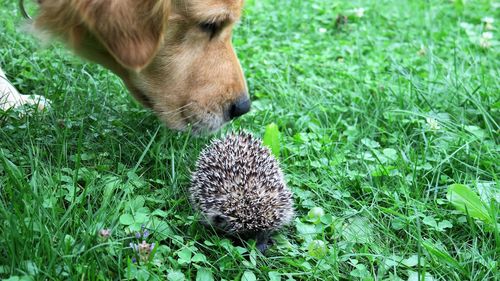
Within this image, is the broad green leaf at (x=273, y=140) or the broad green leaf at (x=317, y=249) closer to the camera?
the broad green leaf at (x=317, y=249)

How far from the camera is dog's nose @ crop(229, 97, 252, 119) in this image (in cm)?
330

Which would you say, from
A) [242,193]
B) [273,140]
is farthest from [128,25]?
[273,140]

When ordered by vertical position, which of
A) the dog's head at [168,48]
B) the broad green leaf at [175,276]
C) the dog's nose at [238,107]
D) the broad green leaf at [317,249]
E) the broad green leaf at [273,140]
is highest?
the dog's head at [168,48]

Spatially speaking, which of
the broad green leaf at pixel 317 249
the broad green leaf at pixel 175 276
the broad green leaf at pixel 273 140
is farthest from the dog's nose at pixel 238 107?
the broad green leaf at pixel 175 276

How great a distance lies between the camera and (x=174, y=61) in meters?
3.06

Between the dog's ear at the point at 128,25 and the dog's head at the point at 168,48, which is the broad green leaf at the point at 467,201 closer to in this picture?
the dog's head at the point at 168,48

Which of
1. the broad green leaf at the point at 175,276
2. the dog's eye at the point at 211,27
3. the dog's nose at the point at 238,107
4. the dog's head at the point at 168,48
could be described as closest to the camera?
the broad green leaf at the point at 175,276

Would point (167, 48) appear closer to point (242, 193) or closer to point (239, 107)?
point (239, 107)

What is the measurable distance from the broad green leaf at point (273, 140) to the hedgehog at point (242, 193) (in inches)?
15.7

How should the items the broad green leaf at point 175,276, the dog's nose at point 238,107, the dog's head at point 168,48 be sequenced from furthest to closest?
1. the dog's nose at point 238,107
2. the dog's head at point 168,48
3. the broad green leaf at point 175,276

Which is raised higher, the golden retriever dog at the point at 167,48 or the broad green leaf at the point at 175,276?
the golden retriever dog at the point at 167,48

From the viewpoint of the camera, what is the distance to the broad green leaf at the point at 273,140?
3421 millimetres

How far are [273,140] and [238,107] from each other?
11.6 inches

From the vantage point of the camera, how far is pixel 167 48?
3.01 m
